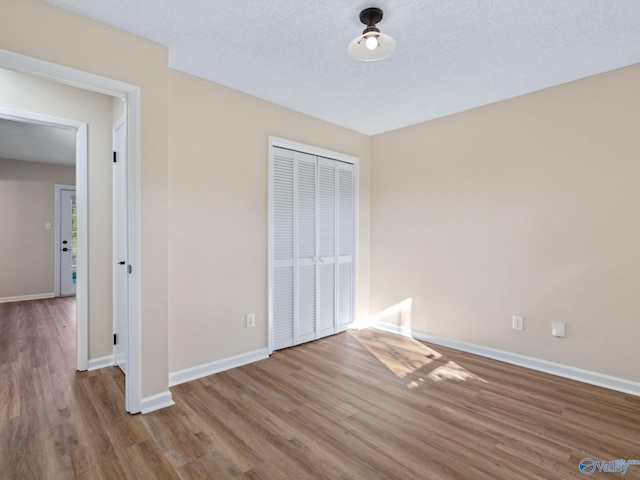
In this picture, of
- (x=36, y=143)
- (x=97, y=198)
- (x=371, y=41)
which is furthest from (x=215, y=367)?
(x=36, y=143)

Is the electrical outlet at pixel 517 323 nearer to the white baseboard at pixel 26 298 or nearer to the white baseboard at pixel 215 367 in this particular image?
the white baseboard at pixel 215 367

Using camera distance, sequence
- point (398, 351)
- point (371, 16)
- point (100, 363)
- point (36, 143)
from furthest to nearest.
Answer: point (36, 143) < point (398, 351) < point (100, 363) < point (371, 16)

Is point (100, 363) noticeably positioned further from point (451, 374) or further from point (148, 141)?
point (451, 374)

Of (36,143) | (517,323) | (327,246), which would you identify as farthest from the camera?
(36,143)

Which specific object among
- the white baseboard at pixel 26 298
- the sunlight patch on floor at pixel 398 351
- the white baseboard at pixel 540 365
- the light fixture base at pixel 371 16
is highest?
the light fixture base at pixel 371 16

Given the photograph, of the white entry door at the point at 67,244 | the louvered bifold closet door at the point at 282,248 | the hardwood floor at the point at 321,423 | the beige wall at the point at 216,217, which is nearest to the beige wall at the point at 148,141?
the beige wall at the point at 216,217

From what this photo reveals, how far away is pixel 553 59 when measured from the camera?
248cm

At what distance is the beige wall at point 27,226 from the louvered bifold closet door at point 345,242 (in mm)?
5706

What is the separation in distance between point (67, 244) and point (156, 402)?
578 centimetres

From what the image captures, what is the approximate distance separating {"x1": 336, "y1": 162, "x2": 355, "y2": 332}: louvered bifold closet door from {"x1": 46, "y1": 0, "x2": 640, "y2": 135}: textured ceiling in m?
1.11

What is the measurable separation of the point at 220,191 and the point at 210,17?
1331mm

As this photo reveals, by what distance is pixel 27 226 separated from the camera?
20.0 feet

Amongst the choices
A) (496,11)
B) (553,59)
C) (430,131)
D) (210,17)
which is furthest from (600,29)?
(210,17)

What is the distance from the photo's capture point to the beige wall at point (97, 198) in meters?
2.95
